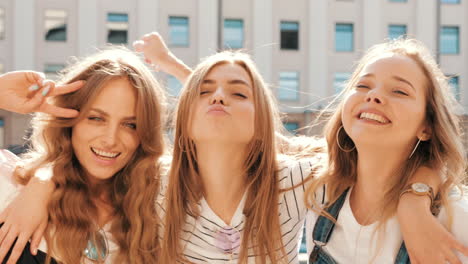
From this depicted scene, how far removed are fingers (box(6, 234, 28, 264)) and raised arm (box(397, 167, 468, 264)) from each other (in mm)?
1687

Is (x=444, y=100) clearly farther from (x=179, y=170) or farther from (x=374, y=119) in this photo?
(x=179, y=170)

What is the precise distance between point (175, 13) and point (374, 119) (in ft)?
65.5

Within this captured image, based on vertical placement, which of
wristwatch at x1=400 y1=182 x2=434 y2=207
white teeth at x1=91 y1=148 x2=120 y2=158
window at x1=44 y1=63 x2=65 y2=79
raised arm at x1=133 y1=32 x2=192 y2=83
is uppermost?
window at x1=44 y1=63 x2=65 y2=79

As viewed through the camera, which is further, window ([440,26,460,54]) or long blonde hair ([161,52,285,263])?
→ window ([440,26,460,54])

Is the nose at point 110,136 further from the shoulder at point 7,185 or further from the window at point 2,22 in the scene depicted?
the window at point 2,22

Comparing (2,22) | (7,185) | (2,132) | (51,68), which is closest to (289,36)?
(51,68)

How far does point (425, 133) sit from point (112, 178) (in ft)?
5.48

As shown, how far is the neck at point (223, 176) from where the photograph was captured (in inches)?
114

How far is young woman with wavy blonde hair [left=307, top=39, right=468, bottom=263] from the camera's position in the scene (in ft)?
7.92

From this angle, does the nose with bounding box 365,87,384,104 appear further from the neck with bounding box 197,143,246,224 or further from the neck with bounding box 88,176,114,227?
the neck with bounding box 88,176,114,227

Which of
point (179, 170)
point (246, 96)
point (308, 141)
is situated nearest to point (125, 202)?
point (179, 170)

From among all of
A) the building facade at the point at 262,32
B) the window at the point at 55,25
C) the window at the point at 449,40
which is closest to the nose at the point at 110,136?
the building facade at the point at 262,32

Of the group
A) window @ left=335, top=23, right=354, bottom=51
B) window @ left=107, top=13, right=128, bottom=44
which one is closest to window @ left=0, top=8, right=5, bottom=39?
window @ left=107, top=13, right=128, bottom=44

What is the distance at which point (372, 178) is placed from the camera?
2.60m
